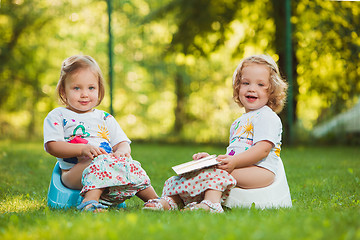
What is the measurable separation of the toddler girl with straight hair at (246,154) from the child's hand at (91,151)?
0.47 meters

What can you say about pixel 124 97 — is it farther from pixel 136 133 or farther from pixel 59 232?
pixel 59 232

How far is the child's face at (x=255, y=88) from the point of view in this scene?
326 cm

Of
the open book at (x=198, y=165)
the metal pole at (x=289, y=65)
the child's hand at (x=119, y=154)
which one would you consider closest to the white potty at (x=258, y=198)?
the open book at (x=198, y=165)

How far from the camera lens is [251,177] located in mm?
2986

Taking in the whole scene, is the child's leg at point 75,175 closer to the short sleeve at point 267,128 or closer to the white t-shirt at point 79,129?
the white t-shirt at point 79,129

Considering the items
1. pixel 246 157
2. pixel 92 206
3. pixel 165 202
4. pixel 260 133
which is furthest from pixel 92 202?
pixel 260 133

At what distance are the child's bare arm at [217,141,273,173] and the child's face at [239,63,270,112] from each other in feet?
1.23

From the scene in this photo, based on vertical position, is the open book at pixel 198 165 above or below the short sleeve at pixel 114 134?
below

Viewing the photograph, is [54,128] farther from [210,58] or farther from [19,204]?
[210,58]

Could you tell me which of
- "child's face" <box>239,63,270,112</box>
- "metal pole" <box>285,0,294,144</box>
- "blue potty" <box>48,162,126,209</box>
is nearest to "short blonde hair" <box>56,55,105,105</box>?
"blue potty" <box>48,162,126,209</box>

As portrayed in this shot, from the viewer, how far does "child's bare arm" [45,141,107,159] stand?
2924 mm

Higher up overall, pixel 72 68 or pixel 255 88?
pixel 72 68

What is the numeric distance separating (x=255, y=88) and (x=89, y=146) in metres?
1.24

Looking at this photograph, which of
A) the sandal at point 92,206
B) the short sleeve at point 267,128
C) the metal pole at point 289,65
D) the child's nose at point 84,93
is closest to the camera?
the sandal at point 92,206
